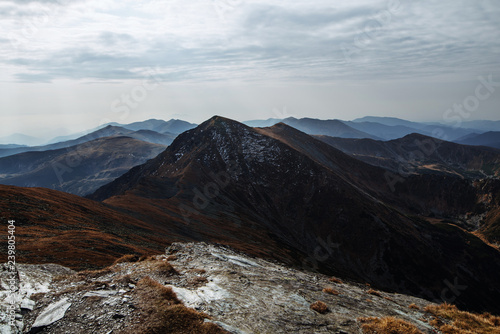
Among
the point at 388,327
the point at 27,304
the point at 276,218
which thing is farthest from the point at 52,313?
the point at 276,218

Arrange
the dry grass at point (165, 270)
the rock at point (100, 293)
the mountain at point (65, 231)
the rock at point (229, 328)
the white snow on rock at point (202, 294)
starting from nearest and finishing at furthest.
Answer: the rock at point (229, 328), the white snow on rock at point (202, 294), the rock at point (100, 293), the dry grass at point (165, 270), the mountain at point (65, 231)

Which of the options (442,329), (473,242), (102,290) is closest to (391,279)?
(473,242)

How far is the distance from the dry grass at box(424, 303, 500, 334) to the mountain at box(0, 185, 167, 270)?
30.2 metres

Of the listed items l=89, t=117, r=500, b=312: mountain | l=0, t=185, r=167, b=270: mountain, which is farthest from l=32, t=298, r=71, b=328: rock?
l=89, t=117, r=500, b=312: mountain

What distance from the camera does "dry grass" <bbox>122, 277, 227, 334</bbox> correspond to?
37.3 feet

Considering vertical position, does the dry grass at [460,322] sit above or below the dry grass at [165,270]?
below

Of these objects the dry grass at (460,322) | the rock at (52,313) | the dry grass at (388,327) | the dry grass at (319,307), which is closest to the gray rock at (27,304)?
the rock at (52,313)

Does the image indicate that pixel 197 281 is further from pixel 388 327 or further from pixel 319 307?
pixel 388 327

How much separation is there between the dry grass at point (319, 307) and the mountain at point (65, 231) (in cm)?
2277

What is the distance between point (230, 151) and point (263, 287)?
147019 mm

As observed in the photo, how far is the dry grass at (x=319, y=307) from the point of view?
1667 cm

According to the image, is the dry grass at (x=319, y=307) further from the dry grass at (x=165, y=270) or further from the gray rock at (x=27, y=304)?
the gray rock at (x=27, y=304)

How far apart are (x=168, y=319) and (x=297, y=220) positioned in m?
125

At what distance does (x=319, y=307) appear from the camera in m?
16.9
